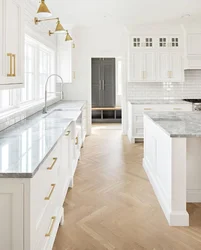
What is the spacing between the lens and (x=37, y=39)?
15.4ft

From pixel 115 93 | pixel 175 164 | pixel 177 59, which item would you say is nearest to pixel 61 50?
pixel 177 59

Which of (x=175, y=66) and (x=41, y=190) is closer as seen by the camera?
(x=41, y=190)

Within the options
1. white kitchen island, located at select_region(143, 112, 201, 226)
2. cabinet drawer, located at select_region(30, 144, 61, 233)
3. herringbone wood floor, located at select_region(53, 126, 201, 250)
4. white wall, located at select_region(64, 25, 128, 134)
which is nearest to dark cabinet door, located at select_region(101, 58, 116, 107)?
white wall, located at select_region(64, 25, 128, 134)

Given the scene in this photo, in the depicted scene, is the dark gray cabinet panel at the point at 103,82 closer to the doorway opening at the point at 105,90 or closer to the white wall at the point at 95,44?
the doorway opening at the point at 105,90

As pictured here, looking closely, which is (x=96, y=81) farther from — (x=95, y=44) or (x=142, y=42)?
(x=142, y=42)

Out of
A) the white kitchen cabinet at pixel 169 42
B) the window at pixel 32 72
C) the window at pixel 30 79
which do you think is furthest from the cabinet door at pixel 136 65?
the window at pixel 32 72

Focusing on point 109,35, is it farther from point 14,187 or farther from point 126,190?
point 14,187

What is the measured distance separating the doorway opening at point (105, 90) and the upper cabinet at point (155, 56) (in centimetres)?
353

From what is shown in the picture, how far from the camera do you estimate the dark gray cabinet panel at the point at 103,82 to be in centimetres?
1040

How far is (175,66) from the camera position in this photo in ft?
22.7

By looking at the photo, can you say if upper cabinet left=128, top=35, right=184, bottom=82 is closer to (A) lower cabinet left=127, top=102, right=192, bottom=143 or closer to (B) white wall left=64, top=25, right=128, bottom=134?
(B) white wall left=64, top=25, right=128, bottom=134

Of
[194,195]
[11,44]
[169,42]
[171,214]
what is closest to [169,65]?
[169,42]

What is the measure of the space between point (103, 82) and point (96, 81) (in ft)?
0.85

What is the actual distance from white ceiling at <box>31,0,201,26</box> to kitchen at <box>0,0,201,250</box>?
0.02 meters
